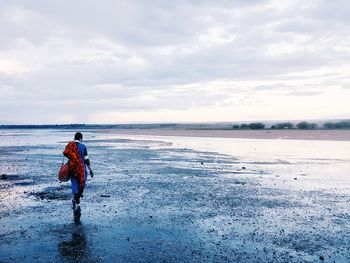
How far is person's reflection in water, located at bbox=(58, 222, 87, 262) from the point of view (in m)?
7.12

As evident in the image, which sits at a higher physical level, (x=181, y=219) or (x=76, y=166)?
(x=76, y=166)

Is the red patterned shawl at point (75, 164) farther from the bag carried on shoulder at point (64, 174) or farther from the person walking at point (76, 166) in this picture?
the bag carried on shoulder at point (64, 174)

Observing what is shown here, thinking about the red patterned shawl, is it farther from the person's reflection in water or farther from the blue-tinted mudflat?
the person's reflection in water

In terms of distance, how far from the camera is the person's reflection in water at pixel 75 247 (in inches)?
280

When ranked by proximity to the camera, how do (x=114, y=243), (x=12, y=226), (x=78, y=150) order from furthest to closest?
(x=78, y=150) < (x=12, y=226) < (x=114, y=243)

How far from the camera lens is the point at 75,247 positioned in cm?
769

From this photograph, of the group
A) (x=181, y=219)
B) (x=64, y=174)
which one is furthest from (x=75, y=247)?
(x=181, y=219)

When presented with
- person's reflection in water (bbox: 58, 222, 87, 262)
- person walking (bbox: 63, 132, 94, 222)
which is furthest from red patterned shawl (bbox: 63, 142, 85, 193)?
person's reflection in water (bbox: 58, 222, 87, 262)

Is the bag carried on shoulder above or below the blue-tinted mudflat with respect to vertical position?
above

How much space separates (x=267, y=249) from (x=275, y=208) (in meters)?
3.61

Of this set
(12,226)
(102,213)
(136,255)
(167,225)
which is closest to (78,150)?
(102,213)

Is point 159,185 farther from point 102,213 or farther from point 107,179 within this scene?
point 102,213

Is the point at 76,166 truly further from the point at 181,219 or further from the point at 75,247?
the point at 181,219

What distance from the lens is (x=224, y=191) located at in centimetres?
1374
